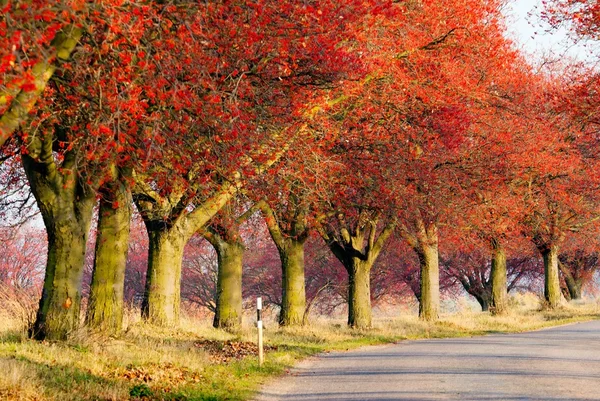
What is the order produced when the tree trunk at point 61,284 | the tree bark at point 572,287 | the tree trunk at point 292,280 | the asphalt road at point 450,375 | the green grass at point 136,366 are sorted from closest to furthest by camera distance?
the green grass at point 136,366, the asphalt road at point 450,375, the tree trunk at point 61,284, the tree trunk at point 292,280, the tree bark at point 572,287

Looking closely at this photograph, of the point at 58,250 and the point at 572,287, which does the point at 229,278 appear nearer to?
the point at 58,250

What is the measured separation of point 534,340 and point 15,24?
18.5m

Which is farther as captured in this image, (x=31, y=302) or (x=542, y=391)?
(x=31, y=302)

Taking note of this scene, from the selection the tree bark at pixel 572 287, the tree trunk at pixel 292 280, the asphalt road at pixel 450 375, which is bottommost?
the asphalt road at pixel 450 375

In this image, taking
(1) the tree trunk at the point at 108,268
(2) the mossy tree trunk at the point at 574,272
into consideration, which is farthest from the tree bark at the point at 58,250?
(2) the mossy tree trunk at the point at 574,272

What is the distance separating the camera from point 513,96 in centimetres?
3192

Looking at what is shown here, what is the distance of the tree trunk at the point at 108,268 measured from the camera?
54.3 feet

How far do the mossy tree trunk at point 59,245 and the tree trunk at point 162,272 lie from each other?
579cm

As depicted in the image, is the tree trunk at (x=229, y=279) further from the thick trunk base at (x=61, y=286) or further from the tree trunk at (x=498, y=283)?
the tree trunk at (x=498, y=283)

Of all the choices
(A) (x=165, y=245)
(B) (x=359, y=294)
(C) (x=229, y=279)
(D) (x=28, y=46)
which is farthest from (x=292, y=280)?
(D) (x=28, y=46)

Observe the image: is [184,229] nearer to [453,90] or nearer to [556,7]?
[453,90]

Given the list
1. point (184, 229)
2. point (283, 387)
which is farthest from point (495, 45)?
point (283, 387)

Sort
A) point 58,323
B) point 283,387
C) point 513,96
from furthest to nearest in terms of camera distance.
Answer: point 513,96
point 58,323
point 283,387

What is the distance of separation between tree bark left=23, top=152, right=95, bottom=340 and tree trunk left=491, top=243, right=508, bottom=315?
26.4 metres
